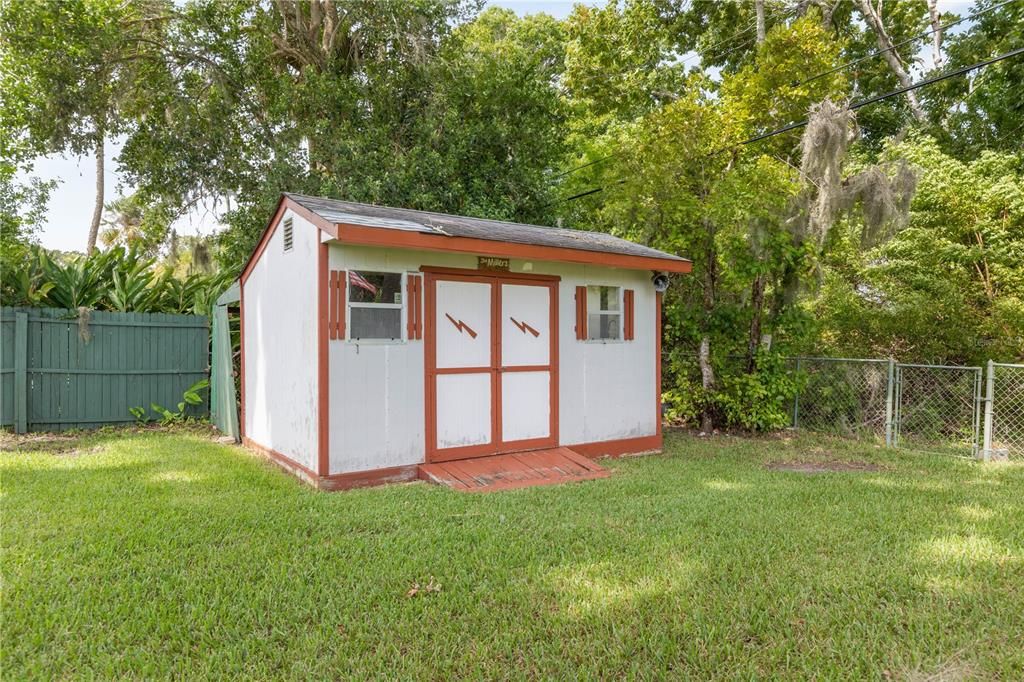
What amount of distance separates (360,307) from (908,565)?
4221 millimetres

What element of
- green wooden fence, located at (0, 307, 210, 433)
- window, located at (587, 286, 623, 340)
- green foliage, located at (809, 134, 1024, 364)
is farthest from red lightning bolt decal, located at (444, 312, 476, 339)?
green foliage, located at (809, 134, 1024, 364)

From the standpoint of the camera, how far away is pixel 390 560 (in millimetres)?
3289

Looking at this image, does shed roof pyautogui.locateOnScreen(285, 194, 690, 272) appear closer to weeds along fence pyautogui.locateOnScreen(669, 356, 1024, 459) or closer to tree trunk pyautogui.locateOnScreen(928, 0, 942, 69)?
weeds along fence pyautogui.locateOnScreen(669, 356, 1024, 459)

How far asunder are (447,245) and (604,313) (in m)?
2.20

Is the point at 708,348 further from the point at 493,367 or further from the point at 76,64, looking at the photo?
the point at 76,64

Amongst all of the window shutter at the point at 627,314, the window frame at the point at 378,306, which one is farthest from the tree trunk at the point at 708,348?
the window frame at the point at 378,306

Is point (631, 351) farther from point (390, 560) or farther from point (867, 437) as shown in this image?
point (390, 560)

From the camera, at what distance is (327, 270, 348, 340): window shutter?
16.3 feet

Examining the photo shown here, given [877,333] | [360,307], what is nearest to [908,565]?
[360,307]

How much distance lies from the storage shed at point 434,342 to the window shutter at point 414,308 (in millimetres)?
13

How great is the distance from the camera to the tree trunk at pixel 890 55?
13172 millimetres

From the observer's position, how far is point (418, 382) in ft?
17.7

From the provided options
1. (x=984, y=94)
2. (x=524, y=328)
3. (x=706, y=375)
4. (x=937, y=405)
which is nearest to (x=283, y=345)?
(x=524, y=328)

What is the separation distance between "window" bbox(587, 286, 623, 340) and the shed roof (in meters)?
0.43
